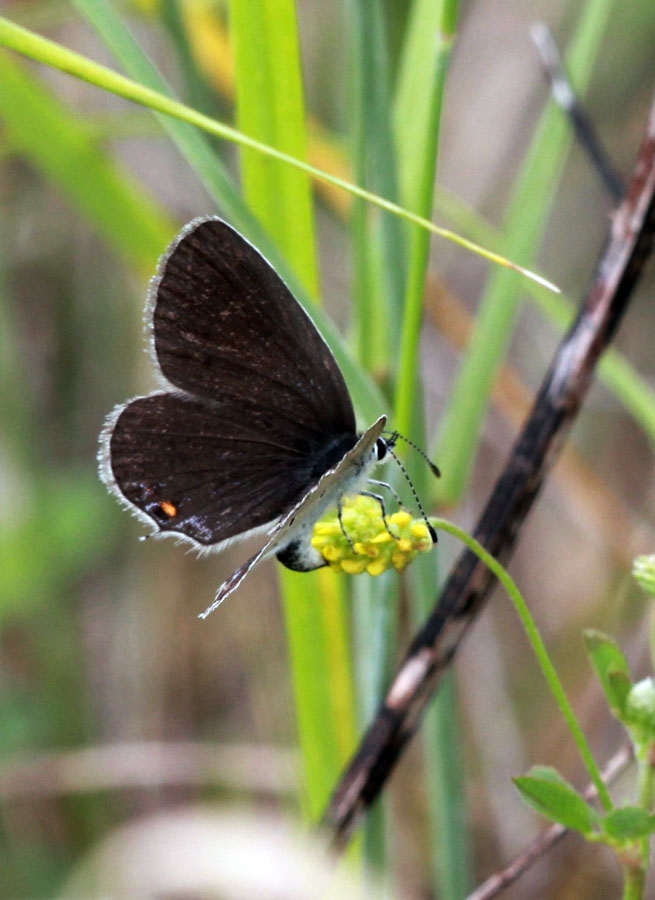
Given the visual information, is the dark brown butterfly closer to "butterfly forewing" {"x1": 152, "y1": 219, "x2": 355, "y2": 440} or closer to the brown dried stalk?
"butterfly forewing" {"x1": 152, "y1": 219, "x2": 355, "y2": 440}

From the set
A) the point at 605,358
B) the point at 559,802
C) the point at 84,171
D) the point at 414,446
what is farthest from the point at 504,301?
the point at 84,171

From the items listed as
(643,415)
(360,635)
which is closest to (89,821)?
(360,635)

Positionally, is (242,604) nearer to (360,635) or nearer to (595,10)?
(360,635)

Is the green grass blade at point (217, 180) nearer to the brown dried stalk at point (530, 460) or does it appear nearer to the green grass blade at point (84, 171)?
the brown dried stalk at point (530, 460)

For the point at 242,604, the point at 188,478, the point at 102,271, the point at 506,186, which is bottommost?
the point at 242,604

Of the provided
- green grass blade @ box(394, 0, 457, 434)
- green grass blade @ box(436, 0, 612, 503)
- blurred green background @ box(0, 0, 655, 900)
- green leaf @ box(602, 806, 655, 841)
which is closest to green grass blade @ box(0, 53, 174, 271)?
blurred green background @ box(0, 0, 655, 900)

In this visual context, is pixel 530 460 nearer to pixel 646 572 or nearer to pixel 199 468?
pixel 646 572
